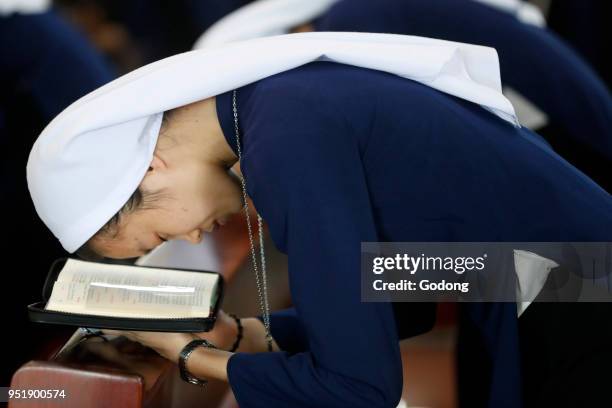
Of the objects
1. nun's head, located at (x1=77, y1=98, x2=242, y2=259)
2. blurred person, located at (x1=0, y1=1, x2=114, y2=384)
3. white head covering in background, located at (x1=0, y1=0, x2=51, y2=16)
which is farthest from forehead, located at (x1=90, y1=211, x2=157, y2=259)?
white head covering in background, located at (x1=0, y1=0, x2=51, y2=16)

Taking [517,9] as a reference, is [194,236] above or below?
below

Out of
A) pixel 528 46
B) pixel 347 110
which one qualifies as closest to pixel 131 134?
pixel 347 110

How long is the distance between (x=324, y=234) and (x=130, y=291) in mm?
340

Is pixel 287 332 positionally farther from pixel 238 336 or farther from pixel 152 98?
pixel 152 98

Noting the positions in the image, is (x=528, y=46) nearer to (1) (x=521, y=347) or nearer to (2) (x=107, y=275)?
(1) (x=521, y=347)

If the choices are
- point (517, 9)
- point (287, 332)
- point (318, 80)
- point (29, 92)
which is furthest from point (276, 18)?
point (318, 80)

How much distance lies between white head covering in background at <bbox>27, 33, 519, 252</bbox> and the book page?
0.23ft

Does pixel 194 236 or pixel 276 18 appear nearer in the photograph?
pixel 194 236

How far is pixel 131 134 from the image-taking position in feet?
3.26

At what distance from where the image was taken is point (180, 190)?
41.4 inches

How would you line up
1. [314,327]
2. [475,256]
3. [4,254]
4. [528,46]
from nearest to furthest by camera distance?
[314,327] < [475,256] < [528,46] < [4,254]

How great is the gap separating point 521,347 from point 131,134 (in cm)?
61

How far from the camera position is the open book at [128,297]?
3.28ft

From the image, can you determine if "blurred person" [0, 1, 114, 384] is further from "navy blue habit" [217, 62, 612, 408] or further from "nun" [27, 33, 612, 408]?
"navy blue habit" [217, 62, 612, 408]
